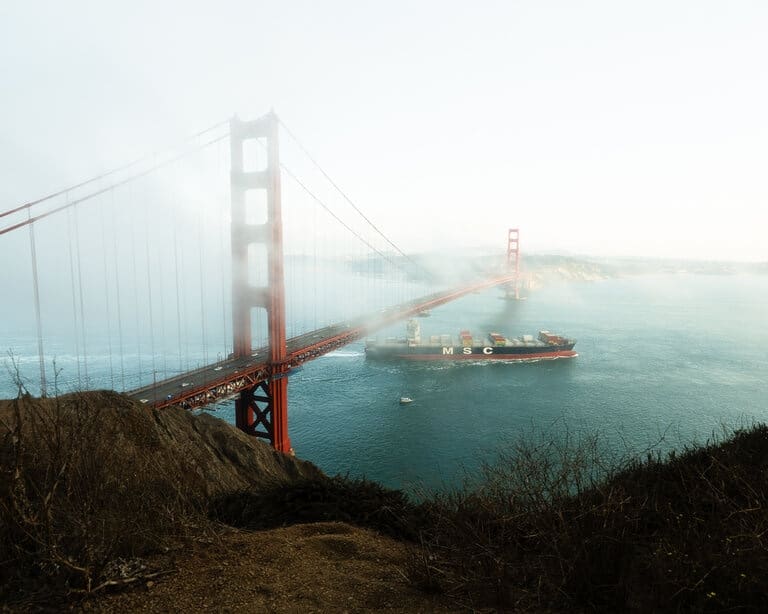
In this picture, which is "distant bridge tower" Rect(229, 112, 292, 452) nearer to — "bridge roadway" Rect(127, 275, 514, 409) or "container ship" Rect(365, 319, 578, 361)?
"bridge roadway" Rect(127, 275, 514, 409)

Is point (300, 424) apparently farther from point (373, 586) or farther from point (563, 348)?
point (563, 348)

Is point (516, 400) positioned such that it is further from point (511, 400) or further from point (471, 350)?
point (471, 350)

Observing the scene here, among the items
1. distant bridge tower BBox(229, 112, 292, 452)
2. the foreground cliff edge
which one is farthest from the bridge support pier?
the foreground cliff edge

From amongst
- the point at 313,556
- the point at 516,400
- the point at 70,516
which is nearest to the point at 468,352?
the point at 516,400

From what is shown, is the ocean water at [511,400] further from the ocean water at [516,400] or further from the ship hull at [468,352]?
the ship hull at [468,352]

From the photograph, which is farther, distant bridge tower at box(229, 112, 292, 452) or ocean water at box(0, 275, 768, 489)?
ocean water at box(0, 275, 768, 489)
